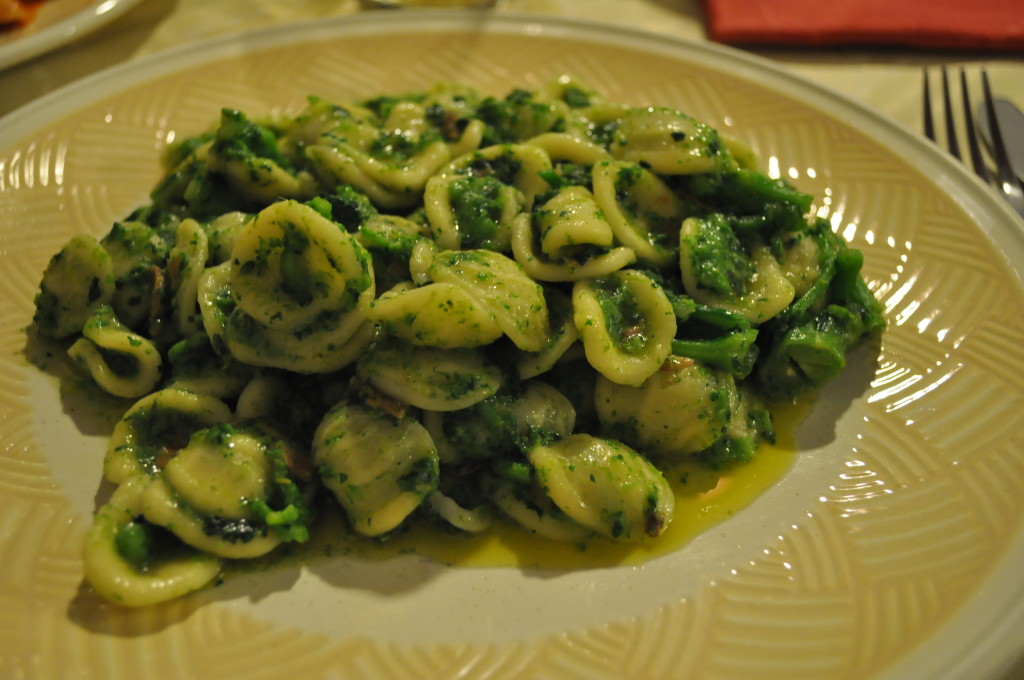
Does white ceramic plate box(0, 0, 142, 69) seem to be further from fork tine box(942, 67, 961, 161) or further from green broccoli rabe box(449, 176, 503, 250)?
fork tine box(942, 67, 961, 161)

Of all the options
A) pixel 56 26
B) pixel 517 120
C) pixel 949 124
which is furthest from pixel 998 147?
pixel 56 26

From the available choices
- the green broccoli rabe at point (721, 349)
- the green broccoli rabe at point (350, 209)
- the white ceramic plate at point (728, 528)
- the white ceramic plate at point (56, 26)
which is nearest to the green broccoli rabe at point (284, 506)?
the white ceramic plate at point (728, 528)

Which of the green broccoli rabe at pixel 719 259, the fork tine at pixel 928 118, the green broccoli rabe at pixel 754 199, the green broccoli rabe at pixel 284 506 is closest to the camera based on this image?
the green broccoli rabe at pixel 284 506

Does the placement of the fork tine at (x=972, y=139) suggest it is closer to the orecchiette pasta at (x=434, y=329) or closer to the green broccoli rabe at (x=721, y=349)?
the orecchiette pasta at (x=434, y=329)

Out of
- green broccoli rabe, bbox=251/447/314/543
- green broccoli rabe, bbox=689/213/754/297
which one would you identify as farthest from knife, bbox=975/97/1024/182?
green broccoli rabe, bbox=251/447/314/543

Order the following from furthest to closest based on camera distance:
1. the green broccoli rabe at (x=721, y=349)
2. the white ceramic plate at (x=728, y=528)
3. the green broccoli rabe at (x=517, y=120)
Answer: the green broccoli rabe at (x=517, y=120)
the green broccoli rabe at (x=721, y=349)
the white ceramic plate at (x=728, y=528)

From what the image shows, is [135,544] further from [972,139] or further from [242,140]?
[972,139]

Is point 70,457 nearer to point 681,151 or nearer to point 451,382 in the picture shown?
point 451,382

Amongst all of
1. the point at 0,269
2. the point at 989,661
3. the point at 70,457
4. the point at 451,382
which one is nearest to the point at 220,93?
the point at 0,269
